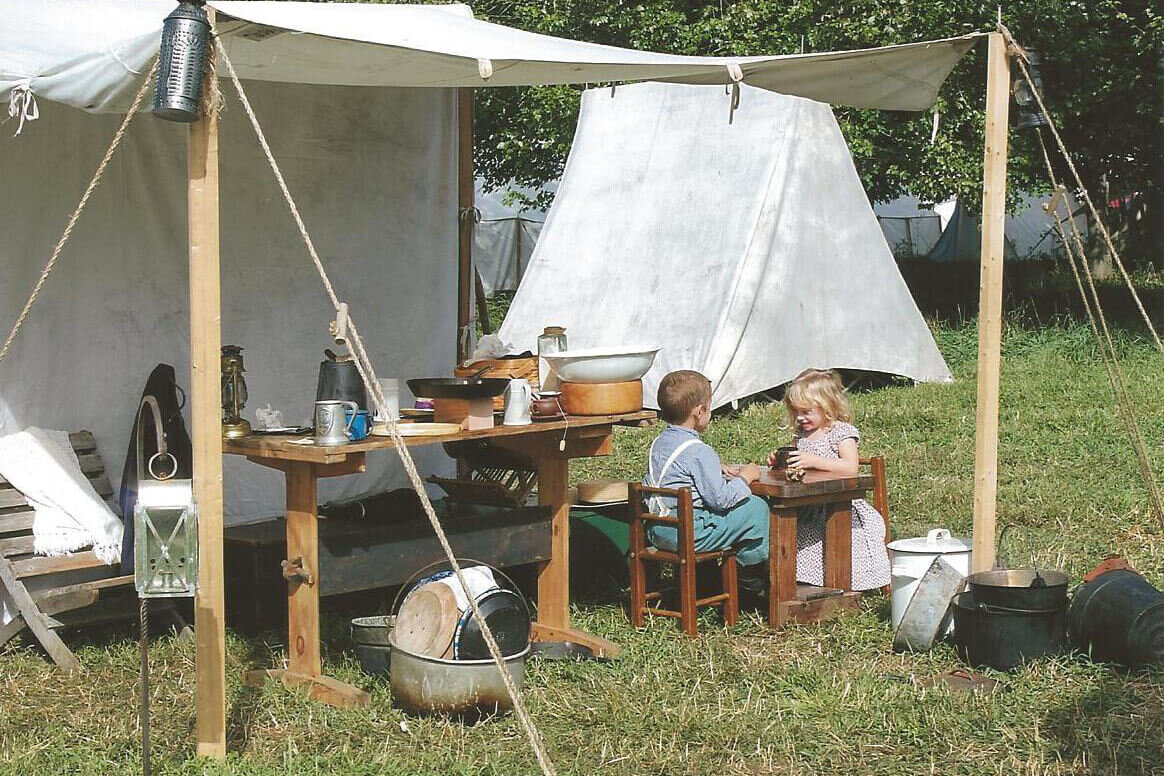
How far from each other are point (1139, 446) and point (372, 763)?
9.14 feet

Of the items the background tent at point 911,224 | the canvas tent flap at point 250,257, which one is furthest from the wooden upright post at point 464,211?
the background tent at point 911,224

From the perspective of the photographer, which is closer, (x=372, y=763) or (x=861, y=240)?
(x=372, y=763)

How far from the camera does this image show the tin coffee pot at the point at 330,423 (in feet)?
13.3

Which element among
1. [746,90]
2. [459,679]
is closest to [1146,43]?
[746,90]

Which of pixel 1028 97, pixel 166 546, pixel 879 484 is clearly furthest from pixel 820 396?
pixel 166 546

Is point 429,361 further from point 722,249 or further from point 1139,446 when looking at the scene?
point 722,249

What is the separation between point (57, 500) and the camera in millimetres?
4789

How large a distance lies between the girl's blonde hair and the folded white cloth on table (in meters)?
2.53

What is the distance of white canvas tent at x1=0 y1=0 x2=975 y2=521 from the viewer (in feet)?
13.8

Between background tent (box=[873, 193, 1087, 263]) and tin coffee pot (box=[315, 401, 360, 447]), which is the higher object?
background tent (box=[873, 193, 1087, 263])

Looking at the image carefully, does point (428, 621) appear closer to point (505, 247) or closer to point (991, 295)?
point (991, 295)

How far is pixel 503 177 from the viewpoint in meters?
15.5

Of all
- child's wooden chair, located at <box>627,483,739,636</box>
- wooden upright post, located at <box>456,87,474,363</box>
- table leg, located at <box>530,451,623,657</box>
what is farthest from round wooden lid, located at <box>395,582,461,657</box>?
wooden upright post, located at <box>456,87,474,363</box>

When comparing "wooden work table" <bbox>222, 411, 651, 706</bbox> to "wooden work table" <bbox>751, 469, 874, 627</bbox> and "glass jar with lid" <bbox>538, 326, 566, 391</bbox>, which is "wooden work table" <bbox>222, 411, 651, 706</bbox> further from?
"wooden work table" <bbox>751, 469, 874, 627</bbox>
